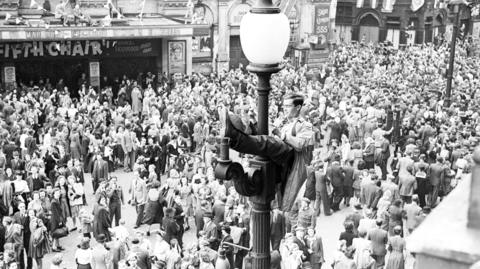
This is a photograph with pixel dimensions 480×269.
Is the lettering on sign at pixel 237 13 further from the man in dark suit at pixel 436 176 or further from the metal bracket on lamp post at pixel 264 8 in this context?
the metal bracket on lamp post at pixel 264 8

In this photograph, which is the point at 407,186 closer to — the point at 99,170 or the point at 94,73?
the point at 99,170

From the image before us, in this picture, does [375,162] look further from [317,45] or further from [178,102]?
[317,45]

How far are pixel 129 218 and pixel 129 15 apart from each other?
19639 mm

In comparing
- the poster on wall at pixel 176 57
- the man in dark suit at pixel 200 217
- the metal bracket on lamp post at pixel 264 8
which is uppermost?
the metal bracket on lamp post at pixel 264 8

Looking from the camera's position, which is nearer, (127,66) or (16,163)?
(16,163)

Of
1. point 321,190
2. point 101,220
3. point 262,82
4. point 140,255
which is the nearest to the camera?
point 262,82

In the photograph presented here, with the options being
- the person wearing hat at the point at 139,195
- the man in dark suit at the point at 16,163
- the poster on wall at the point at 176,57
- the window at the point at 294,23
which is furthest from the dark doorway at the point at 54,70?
the person wearing hat at the point at 139,195

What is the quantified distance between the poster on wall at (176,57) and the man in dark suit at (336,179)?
57.8 ft

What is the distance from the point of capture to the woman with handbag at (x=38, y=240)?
39.9 ft

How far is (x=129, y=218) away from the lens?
16031 mm

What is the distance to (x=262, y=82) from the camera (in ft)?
15.5

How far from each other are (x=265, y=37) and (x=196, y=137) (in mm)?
15992

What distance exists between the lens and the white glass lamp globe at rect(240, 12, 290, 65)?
462 centimetres

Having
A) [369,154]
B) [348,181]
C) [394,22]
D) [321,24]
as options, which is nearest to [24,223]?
[348,181]
